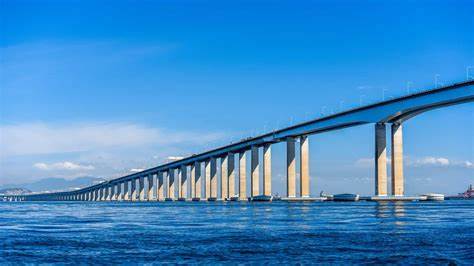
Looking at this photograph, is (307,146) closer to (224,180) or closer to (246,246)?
(224,180)

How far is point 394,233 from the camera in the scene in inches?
1500

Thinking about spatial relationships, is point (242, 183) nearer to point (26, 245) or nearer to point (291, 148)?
point (291, 148)

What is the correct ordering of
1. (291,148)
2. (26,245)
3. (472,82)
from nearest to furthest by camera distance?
1. (26,245)
2. (472,82)
3. (291,148)

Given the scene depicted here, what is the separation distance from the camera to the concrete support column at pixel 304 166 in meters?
150

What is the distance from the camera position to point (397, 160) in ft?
395

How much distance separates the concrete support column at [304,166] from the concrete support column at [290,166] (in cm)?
327

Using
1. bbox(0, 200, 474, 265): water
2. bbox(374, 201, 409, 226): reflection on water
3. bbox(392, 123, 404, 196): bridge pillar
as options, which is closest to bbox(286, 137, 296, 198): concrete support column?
bbox(392, 123, 404, 196): bridge pillar

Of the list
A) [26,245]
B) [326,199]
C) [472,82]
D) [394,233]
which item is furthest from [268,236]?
[326,199]

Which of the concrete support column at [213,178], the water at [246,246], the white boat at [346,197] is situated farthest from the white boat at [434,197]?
the water at [246,246]

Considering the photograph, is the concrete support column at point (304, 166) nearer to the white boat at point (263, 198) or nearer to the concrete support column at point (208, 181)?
the white boat at point (263, 198)

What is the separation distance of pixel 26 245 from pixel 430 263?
19.0m

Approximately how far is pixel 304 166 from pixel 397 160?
3307 centimetres

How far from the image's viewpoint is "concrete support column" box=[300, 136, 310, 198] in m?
150

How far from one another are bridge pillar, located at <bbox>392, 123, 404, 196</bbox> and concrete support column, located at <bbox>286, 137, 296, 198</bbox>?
36.9m
